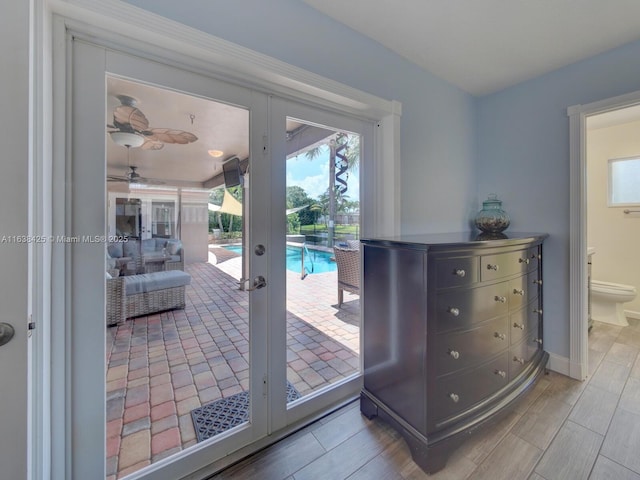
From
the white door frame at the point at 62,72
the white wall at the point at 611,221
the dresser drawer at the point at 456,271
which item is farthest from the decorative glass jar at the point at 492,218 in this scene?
the white wall at the point at 611,221

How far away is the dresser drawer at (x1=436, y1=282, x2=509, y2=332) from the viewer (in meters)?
1.38

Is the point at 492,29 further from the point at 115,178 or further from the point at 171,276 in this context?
the point at 171,276

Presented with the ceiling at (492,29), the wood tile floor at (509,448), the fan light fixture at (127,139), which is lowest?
the wood tile floor at (509,448)

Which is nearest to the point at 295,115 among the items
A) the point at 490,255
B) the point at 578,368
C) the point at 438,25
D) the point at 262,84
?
the point at 262,84

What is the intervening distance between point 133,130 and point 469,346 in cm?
206

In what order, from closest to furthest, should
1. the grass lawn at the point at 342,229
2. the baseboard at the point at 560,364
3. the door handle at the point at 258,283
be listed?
1. the door handle at the point at 258,283
2. the grass lawn at the point at 342,229
3. the baseboard at the point at 560,364

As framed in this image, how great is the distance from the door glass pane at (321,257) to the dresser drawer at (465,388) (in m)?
0.72

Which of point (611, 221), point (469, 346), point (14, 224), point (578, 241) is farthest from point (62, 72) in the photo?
point (611, 221)

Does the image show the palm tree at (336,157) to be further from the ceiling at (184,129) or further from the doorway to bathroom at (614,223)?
the doorway to bathroom at (614,223)

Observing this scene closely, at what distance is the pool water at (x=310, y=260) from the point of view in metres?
1.68

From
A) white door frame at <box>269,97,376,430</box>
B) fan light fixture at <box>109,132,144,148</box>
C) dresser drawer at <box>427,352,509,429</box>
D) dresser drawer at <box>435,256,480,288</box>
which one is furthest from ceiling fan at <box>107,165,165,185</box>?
dresser drawer at <box>427,352,509,429</box>

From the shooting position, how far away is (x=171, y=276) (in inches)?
54.2

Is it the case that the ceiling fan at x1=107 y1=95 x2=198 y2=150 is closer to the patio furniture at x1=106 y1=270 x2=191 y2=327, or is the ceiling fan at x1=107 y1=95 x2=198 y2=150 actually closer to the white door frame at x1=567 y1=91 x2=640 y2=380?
the patio furniture at x1=106 y1=270 x2=191 y2=327

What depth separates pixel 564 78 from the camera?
2123 millimetres
